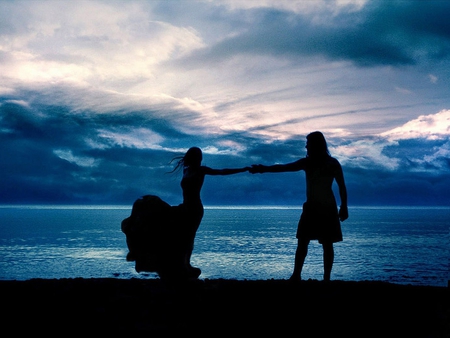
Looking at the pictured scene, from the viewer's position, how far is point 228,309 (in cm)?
597

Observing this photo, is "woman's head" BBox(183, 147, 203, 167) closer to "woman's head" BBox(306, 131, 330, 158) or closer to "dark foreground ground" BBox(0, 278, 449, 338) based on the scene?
"woman's head" BBox(306, 131, 330, 158)

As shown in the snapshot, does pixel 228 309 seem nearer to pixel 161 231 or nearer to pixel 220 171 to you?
pixel 161 231

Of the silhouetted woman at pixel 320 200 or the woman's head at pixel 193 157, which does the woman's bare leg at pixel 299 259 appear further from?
the woman's head at pixel 193 157

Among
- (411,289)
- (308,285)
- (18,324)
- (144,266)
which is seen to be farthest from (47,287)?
(411,289)

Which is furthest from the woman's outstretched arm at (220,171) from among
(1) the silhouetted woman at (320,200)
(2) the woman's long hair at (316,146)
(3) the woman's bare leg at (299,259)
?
(3) the woman's bare leg at (299,259)

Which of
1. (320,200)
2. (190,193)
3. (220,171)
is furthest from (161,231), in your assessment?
(320,200)

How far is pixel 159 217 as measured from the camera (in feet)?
26.1

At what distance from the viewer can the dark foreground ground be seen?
16.9ft

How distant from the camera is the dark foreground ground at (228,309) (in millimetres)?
5160

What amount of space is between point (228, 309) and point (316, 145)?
3613mm

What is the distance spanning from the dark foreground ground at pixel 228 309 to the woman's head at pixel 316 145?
245 centimetres

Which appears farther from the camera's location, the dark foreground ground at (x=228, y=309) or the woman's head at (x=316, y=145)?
the woman's head at (x=316, y=145)

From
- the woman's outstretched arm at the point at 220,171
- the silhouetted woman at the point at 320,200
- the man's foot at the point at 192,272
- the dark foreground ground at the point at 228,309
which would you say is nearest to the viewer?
the dark foreground ground at the point at 228,309

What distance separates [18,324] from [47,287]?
238cm
